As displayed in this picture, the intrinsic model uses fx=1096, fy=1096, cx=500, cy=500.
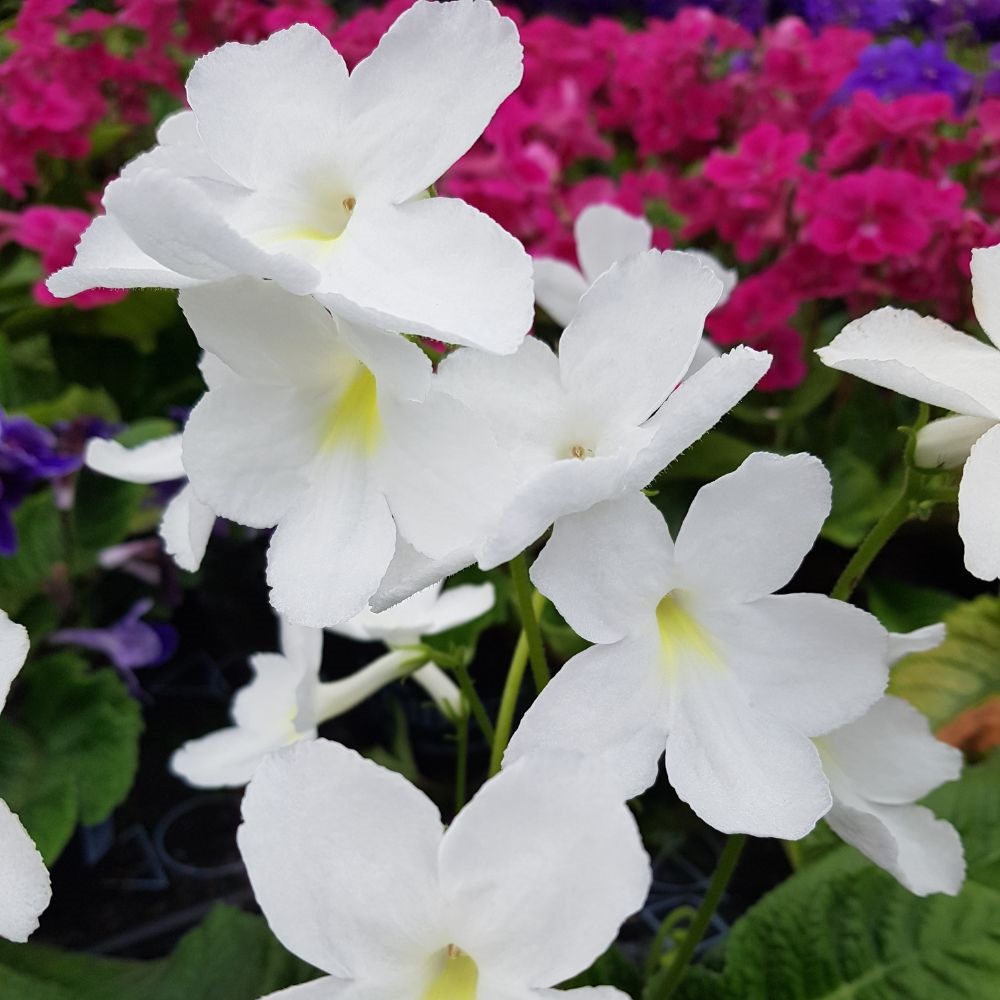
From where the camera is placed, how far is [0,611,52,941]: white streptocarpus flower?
0.35 m

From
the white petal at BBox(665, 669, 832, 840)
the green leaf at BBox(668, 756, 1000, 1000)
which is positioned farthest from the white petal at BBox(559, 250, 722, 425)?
the green leaf at BBox(668, 756, 1000, 1000)

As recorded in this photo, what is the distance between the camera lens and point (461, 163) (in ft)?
4.05

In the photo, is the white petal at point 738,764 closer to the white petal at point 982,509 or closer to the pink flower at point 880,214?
the white petal at point 982,509

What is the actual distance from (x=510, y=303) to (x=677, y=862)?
0.85 m

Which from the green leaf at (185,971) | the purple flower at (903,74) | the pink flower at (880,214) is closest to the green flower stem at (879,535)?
the green leaf at (185,971)

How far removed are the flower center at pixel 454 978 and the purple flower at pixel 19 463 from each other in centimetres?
66

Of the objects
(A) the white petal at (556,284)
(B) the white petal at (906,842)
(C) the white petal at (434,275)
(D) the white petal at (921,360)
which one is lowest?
(B) the white petal at (906,842)

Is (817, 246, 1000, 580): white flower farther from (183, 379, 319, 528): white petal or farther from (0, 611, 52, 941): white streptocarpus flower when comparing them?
(0, 611, 52, 941): white streptocarpus flower

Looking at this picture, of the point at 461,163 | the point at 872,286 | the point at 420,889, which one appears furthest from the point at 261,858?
the point at 461,163

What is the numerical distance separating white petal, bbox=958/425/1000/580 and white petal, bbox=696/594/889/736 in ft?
0.16

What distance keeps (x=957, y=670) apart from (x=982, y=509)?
66 cm

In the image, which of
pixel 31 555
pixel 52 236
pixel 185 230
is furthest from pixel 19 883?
pixel 52 236

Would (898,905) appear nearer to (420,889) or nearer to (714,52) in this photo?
(420,889)

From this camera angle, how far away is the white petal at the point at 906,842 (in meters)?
0.43
